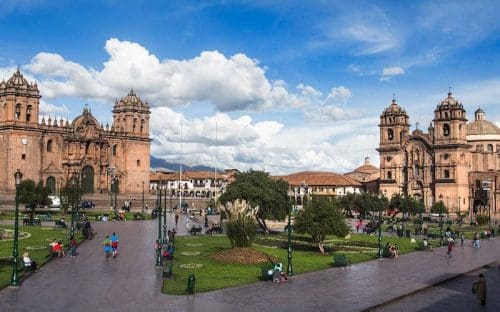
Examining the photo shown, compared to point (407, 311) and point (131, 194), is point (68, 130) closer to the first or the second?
point (131, 194)

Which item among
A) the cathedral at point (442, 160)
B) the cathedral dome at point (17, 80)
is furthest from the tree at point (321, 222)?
the cathedral at point (442, 160)

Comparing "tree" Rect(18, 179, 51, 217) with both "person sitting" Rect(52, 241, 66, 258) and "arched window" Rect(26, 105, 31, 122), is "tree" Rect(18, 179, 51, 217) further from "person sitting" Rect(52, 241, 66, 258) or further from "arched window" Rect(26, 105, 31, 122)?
"person sitting" Rect(52, 241, 66, 258)

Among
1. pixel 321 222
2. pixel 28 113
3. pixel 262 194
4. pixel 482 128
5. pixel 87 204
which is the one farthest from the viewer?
pixel 482 128

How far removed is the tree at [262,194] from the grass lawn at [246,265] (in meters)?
2.51

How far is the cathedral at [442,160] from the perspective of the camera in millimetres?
90000

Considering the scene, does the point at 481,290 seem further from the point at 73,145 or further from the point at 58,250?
the point at 73,145

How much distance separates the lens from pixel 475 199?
304 feet

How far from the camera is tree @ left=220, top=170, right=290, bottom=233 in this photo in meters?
45.8

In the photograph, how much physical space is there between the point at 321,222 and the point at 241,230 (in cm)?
633

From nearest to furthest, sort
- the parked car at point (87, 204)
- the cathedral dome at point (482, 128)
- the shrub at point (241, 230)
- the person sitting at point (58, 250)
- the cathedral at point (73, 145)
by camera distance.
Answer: the person sitting at point (58, 250), the shrub at point (241, 230), the parked car at point (87, 204), the cathedral at point (73, 145), the cathedral dome at point (482, 128)

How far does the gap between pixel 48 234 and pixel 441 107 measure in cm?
7054

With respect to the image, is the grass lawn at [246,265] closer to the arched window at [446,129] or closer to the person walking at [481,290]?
the person walking at [481,290]

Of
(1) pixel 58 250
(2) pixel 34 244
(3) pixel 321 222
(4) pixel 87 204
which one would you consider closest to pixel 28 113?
(4) pixel 87 204

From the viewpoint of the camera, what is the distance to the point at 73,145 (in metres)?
80.2
